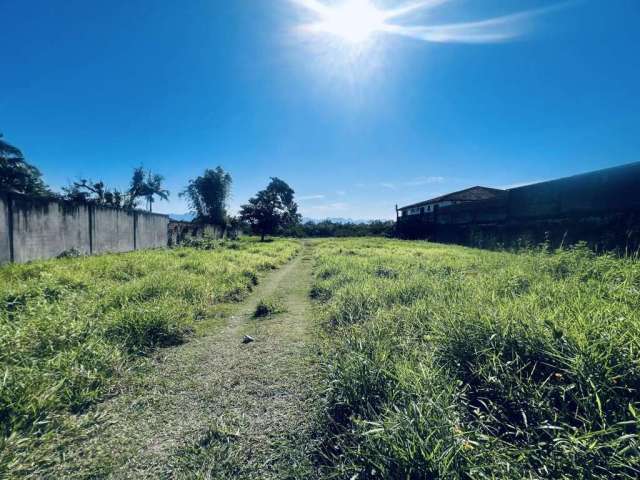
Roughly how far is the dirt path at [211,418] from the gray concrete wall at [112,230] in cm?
1012

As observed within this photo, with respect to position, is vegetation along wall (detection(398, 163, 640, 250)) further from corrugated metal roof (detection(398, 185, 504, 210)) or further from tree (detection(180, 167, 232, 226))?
tree (detection(180, 167, 232, 226))

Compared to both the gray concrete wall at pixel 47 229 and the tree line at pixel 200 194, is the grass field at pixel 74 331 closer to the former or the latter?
the gray concrete wall at pixel 47 229

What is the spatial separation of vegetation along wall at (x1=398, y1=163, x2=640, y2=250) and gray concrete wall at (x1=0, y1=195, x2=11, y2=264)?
14.7 m

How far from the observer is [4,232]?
671 cm

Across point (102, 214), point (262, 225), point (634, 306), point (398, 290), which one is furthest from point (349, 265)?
point (262, 225)

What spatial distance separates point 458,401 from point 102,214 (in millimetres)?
13422

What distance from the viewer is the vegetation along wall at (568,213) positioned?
8.25 meters

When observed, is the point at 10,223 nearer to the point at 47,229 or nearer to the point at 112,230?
the point at 47,229

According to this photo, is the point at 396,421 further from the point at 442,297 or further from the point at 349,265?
the point at 349,265

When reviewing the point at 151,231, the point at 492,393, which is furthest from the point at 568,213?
the point at 151,231

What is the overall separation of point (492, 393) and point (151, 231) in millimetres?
16291

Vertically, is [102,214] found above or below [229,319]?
above

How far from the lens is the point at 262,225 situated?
83.8 feet

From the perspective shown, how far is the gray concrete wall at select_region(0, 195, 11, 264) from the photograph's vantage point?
6625 mm
